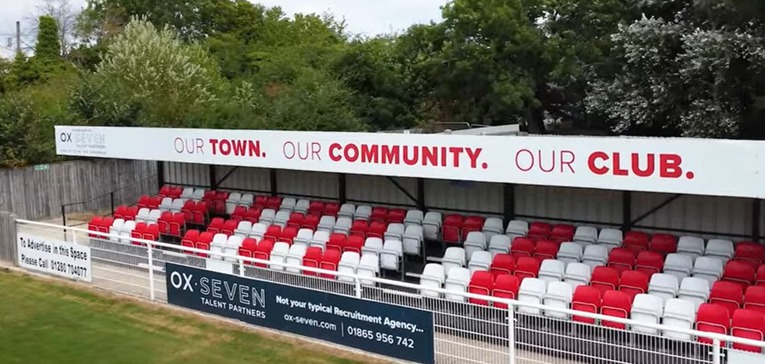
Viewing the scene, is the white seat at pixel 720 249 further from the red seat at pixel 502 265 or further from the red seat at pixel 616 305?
the red seat at pixel 502 265

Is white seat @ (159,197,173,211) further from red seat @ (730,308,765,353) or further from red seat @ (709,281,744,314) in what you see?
red seat @ (730,308,765,353)

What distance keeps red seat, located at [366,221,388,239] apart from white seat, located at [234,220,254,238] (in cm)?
282

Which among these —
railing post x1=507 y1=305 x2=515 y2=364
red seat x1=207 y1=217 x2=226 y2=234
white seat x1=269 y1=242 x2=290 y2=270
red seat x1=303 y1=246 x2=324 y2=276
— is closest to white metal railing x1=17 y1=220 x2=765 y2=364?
railing post x1=507 y1=305 x2=515 y2=364

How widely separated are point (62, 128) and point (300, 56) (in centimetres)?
2197

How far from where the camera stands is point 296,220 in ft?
59.4

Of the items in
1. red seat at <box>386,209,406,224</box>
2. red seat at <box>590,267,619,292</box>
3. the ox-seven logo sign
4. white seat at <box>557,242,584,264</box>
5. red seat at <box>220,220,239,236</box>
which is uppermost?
the ox-seven logo sign

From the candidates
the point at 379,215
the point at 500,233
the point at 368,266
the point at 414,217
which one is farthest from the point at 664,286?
the point at 379,215

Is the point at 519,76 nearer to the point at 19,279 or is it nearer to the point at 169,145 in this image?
the point at 169,145

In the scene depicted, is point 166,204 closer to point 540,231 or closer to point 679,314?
point 540,231

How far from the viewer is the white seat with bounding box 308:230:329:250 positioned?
1594cm

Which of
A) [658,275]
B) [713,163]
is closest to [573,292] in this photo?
[658,275]

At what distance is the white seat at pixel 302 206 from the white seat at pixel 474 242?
17.6ft

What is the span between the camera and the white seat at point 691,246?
13.5 meters

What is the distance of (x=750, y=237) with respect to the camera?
13891 millimetres
